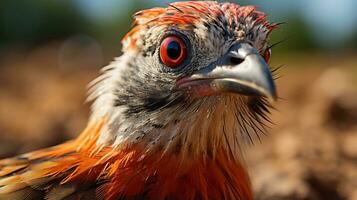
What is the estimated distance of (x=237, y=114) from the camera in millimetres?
4730

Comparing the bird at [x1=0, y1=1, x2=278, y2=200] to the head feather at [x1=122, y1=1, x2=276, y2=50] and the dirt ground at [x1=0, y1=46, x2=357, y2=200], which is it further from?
the dirt ground at [x1=0, y1=46, x2=357, y2=200]

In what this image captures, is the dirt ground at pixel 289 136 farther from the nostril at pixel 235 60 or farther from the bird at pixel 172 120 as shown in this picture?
the nostril at pixel 235 60

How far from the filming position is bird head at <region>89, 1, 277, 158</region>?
440 cm

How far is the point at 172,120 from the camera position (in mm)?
4555

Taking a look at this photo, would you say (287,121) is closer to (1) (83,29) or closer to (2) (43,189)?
(2) (43,189)

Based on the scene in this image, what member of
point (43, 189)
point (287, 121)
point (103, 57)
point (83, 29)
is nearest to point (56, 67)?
point (103, 57)

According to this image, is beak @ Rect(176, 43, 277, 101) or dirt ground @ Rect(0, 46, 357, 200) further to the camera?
dirt ground @ Rect(0, 46, 357, 200)

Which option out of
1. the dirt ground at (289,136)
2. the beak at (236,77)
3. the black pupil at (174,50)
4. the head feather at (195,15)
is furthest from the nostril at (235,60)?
the dirt ground at (289,136)

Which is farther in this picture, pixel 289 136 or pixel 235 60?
pixel 289 136

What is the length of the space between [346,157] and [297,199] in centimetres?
131

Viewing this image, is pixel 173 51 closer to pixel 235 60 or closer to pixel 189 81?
pixel 189 81

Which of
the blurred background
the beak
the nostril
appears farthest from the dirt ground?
the nostril

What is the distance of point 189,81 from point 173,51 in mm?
250

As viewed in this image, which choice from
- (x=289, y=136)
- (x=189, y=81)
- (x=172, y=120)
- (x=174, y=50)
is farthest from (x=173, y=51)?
(x=289, y=136)
